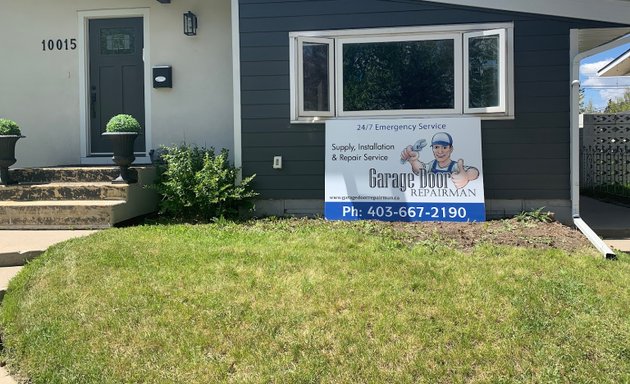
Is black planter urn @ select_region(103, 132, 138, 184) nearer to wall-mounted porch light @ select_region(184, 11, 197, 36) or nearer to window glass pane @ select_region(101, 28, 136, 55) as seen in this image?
wall-mounted porch light @ select_region(184, 11, 197, 36)

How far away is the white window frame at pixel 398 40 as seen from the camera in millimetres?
6285

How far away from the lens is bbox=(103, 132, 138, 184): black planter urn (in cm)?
619

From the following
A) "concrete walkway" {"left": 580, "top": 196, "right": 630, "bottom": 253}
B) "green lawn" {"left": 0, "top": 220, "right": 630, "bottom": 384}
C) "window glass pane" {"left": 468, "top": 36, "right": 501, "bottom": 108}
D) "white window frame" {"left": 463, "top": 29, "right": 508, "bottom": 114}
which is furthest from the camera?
"window glass pane" {"left": 468, "top": 36, "right": 501, "bottom": 108}

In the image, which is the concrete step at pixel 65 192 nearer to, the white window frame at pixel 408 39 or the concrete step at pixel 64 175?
the concrete step at pixel 64 175

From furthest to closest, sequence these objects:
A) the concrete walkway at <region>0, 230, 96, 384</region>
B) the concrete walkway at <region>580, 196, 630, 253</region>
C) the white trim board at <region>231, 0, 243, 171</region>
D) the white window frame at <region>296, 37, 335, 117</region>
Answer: the white trim board at <region>231, 0, 243, 171</region>
the white window frame at <region>296, 37, 335, 117</region>
the concrete walkway at <region>580, 196, 630, 253</region>
the concrete walkway at <region>0, 230, 96, 384</region>

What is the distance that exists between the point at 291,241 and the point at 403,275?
142 cm

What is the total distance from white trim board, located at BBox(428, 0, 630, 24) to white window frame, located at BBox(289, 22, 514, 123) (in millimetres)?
278

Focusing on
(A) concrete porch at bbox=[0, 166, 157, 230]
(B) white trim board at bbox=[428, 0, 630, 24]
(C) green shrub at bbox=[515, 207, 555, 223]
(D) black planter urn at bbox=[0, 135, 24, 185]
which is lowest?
(C) green shrub at bbox=[515, 207, 555, 223]

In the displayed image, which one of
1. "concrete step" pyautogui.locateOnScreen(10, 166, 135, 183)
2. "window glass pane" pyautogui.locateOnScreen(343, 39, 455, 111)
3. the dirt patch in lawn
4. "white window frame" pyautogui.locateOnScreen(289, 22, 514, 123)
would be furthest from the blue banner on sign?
"concrete step" pyautogui.locateOnScreen(10, 166, 135, 183)

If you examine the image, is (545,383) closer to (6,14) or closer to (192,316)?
(192,316)

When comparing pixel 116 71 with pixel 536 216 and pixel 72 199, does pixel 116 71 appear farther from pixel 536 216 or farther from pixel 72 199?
pixel 536 216

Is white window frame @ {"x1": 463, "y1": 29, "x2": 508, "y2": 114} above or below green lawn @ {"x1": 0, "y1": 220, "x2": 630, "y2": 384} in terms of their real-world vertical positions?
above

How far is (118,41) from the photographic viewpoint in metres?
7.71

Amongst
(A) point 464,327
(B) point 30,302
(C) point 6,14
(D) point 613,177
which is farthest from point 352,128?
(D) point 613,177
